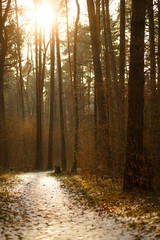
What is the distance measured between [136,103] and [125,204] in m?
2.78

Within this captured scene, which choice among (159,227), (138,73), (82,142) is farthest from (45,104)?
(159,227)

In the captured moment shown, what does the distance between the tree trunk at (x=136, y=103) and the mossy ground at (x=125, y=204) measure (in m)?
0.62

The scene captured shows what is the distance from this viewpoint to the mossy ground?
5285mm

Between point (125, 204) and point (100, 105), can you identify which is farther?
point (100, 105)

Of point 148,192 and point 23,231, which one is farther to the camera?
point 148,192

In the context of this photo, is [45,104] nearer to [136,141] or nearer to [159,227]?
[136,141]

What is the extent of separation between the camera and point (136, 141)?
8.16 meters

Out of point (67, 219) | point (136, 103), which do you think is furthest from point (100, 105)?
point (67, 219)

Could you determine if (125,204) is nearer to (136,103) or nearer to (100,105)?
(136,103)

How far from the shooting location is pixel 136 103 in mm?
8211

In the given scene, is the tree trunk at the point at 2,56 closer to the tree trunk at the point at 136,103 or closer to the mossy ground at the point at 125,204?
the tree trunk at the point at 136,103

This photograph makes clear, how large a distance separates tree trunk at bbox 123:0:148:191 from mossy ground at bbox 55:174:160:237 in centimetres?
62

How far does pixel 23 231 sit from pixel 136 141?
4.06m

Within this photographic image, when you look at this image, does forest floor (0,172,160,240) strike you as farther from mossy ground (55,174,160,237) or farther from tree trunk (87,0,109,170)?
tree trunk (87,0,109,170)
